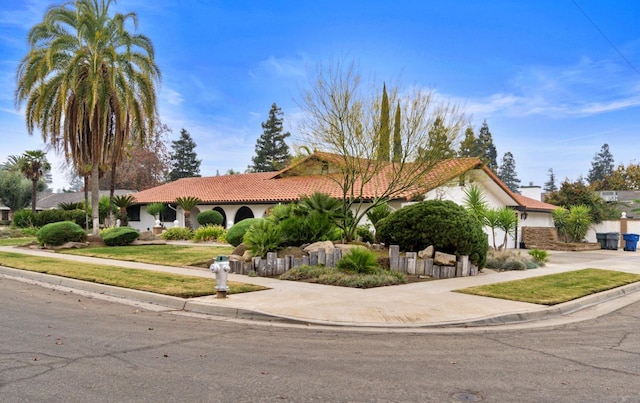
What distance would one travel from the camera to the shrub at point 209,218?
32.4m

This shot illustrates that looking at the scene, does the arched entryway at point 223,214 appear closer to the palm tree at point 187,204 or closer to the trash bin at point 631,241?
the palm tree at point 187,204

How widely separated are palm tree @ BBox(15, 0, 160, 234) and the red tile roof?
8.67 m

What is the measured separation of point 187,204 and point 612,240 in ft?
87.6

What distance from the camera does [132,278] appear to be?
12844mm

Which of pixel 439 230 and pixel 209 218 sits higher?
pixel 209 218

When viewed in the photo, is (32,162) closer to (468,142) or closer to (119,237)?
(119,237)

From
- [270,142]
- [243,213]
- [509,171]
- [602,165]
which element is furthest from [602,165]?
[243,213]

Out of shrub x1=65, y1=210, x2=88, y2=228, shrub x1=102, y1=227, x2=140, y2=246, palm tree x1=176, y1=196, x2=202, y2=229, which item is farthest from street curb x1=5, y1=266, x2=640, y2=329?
shrub x1=65, y1=210, x2=88, y2=228

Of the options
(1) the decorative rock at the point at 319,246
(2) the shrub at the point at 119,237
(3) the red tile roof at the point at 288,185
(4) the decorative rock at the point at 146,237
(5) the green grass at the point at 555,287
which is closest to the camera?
(5) the green grass at the point at 555,287

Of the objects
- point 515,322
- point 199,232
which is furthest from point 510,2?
point 199,232

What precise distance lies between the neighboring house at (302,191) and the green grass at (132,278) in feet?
23.0

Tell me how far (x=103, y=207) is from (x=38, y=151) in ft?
44.0

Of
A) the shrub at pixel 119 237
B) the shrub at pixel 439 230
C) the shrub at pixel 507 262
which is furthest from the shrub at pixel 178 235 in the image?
the shrub at pixel 507 262

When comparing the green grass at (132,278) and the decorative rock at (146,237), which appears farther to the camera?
the decorative rock at (146,237)
